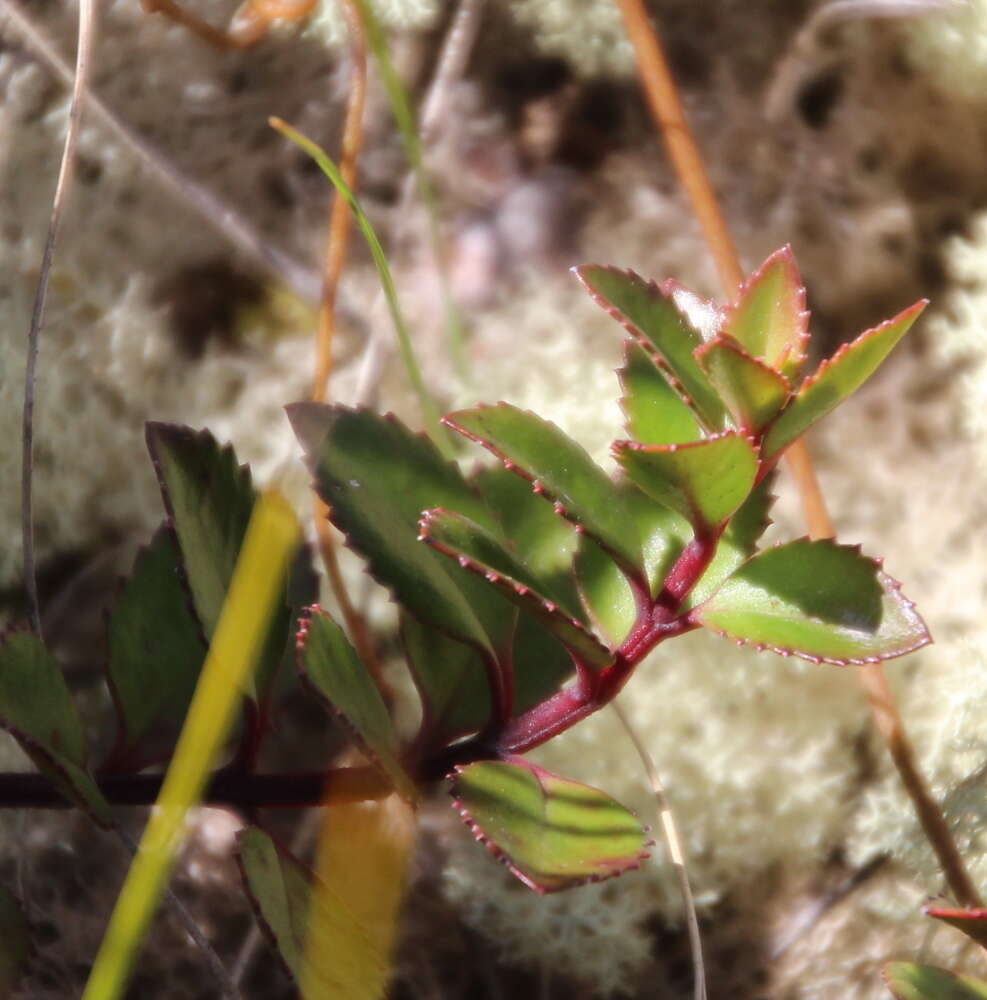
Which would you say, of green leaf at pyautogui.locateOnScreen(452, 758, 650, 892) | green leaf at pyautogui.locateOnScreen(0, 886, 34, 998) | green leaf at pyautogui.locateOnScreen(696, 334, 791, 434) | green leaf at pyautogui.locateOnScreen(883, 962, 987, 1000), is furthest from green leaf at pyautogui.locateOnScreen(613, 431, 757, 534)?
green leaf at pyautogui.locateOnScreen(0, 886, 34, 998)

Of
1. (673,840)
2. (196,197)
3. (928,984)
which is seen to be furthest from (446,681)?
(196,197)

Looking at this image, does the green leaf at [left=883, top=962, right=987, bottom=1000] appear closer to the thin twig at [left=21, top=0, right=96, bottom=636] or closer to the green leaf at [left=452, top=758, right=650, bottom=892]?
the green leaf at [left=452, top=758, right=650, bottom=892]

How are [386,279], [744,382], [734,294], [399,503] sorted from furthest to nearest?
[734,294] → [386,279] → [399,503] → [744,382]

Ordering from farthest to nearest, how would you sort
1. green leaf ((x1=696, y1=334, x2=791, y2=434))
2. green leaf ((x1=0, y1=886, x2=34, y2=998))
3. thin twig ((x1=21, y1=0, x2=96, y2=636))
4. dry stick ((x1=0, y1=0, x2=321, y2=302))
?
dry stick ((x1=0, y1=0, x2=321, y2=302)) < thin twig ((x1=21, y1=0, x2=96, y2=636)) < green leaf ((x1=0, y1=886, x2=34, y2=998)) < green leaf ((x1=696, y1=334, x2=791, y2=434))

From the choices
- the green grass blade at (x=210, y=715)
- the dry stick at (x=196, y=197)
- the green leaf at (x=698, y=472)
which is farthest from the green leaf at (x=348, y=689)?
the dry stick at (x=196, y=197)

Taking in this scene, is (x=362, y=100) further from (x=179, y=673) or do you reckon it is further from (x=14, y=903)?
(x=14, y=903)

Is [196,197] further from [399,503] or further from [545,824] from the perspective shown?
[545,824]
